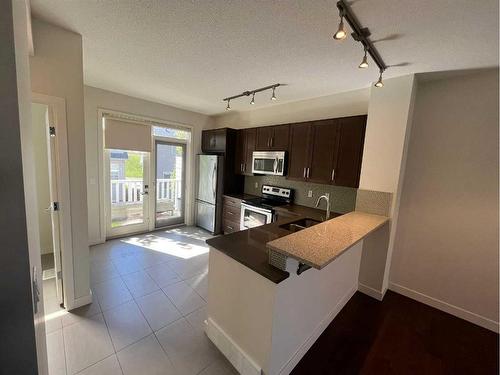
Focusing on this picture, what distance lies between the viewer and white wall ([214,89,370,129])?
9.69ft

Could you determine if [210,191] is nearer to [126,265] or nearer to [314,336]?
[126,265]

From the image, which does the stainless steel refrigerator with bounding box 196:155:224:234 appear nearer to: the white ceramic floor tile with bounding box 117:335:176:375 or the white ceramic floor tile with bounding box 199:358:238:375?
the white ceramic floor tile with bounding box 117:335:176:375

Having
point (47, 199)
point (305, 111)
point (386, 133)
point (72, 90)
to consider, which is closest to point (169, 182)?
point (47, 199)

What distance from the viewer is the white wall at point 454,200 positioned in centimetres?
211

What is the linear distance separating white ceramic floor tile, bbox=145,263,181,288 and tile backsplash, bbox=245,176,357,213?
2.17 metres

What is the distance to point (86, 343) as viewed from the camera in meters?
1.76

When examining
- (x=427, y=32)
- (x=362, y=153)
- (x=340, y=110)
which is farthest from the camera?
(x=340, y=110)

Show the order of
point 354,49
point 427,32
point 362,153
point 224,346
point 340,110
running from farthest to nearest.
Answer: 1. point 340,110
2. point 362,153
3. point 354,49
4. point 224,346
5. point 427,32

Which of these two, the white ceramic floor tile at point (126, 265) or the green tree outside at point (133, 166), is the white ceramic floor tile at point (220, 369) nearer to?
the white ceramic floor tile at point (126, 265)

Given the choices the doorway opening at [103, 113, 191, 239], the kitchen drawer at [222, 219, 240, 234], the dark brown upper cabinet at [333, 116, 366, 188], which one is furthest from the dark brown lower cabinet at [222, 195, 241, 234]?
the dark brown upper cabinet at [333, 116, 366, 188]

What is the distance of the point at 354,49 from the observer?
A: 6.10ft

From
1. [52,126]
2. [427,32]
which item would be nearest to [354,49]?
[427,32]

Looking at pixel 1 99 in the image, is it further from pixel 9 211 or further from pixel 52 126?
pixel 52 126

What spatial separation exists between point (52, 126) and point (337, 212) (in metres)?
3.44
